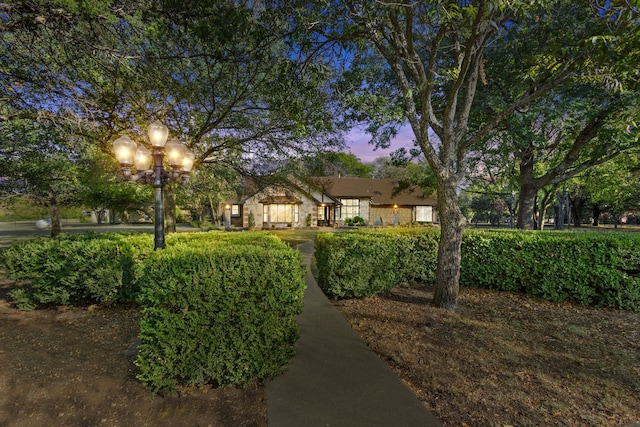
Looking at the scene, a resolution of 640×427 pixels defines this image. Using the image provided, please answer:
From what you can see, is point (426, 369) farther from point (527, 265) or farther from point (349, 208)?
point (349, 208)

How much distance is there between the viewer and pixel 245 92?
336 inches

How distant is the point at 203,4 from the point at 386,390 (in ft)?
21.7

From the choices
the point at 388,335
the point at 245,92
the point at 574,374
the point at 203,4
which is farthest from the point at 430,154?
the point at 245,92

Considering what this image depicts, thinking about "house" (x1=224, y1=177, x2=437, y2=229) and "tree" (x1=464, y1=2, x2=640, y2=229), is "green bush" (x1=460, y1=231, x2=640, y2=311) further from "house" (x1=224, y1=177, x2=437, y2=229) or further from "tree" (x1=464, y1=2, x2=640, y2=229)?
"house" (x1=224, y1=177, x2=437, y2=229)

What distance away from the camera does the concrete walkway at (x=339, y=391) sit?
259 centimetres

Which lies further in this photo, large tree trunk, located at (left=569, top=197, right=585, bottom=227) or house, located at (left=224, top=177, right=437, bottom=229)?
large tree trunk, located at (left=569, top=197, right=585, bottom=227)

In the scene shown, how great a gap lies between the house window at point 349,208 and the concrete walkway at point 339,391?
95.9 feet

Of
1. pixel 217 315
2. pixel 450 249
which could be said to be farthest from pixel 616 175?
pixel 217 315

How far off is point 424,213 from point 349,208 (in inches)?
363

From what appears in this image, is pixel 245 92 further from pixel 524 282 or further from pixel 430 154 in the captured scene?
pixel 524 282

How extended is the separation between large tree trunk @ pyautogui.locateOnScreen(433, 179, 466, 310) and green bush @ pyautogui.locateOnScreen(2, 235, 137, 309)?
6208 mm

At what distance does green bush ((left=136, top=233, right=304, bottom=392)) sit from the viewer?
9.78 feet

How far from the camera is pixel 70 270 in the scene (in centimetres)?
568

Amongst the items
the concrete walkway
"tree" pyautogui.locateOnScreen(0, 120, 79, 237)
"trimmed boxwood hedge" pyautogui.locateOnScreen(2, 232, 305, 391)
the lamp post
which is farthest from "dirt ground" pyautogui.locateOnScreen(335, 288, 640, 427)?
"tree" pyautogui.locateOnScreen(0, 120, 79, 237)
